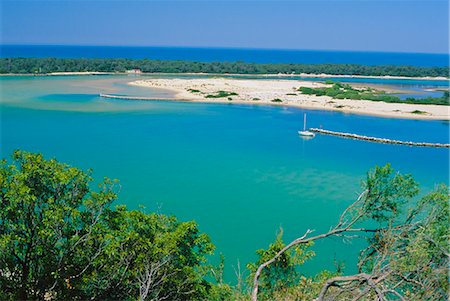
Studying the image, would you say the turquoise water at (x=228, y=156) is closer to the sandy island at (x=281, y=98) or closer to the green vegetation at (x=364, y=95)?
the sandy island at (x=281, y=98)

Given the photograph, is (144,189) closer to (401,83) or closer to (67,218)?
(67,218)

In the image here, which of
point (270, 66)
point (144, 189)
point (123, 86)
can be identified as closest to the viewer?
point (144, 189)

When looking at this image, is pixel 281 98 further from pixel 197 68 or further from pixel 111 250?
pixel 111 250

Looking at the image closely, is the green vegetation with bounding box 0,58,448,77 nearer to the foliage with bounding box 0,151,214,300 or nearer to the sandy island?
the sandy island

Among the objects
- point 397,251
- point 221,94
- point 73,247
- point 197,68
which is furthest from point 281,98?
point 73,247

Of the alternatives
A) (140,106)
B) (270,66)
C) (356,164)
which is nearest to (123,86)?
(140,106)

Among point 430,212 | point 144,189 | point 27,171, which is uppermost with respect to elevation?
point 27,171

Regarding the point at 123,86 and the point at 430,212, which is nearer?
the point at 430,212
